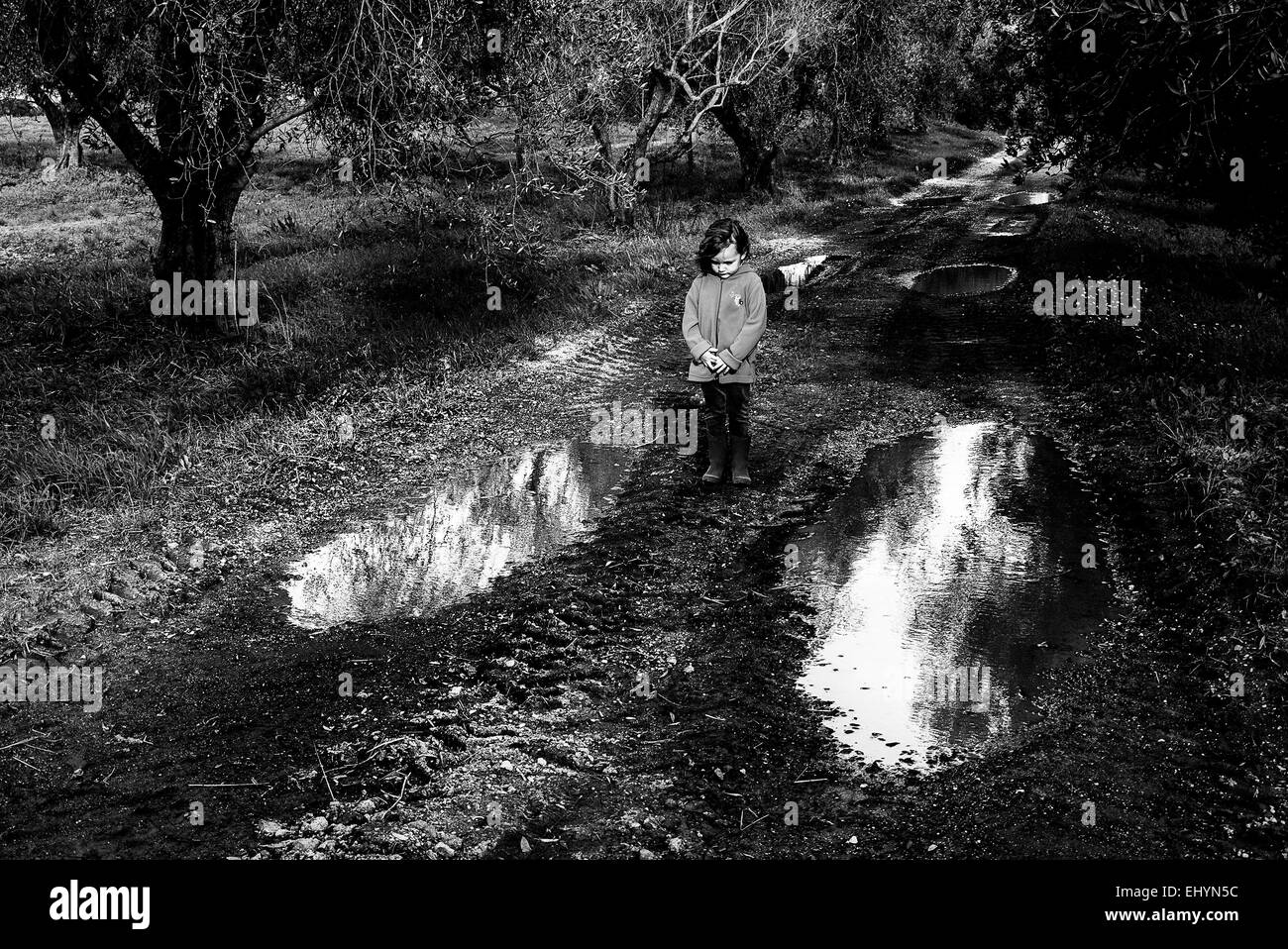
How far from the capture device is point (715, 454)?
8.00 meters

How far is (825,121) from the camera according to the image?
33094 millimetres

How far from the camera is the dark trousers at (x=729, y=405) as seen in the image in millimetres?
7816

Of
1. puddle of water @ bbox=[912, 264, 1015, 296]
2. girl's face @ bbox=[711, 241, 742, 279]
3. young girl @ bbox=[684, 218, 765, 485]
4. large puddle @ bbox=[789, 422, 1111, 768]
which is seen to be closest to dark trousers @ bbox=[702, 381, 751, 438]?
young girl @ bbox=[684, 218, 765, 485]

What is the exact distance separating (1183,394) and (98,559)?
9.15 metres

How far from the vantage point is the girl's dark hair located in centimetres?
743

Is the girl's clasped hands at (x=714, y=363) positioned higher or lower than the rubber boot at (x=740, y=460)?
higher

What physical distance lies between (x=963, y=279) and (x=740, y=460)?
1045 centimetres

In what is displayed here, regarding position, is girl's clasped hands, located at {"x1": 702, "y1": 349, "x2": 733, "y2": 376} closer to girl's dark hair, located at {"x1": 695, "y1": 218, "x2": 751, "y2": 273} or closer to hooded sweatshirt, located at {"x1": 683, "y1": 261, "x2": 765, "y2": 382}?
hooded sweatshirt, located at {"x1": 683, "y1": 261, "x2": 765, "y2": 382}

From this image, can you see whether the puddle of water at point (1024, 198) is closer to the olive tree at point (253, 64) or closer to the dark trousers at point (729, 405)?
the olive tree at point (253, 64)

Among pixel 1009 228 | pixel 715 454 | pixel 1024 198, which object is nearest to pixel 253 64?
pixel 715 454

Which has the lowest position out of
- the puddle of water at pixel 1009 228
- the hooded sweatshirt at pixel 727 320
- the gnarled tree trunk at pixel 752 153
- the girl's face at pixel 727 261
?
the hooded sweatshirt at pixel 727 320

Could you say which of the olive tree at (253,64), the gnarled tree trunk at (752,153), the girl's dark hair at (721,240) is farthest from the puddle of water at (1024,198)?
the girl's dark hair at (721,240)

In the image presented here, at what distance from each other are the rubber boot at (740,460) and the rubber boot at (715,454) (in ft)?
0.31

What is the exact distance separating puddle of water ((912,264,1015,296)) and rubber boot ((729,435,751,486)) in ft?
29.2
